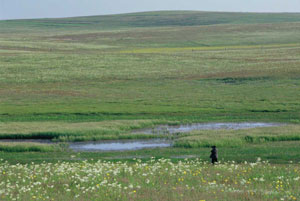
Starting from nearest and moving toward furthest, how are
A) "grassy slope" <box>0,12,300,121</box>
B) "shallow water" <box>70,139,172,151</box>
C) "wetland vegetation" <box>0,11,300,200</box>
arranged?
"wetland vegetation" <box>0,11,300,200</box>
"shallow water" <box>70,139,172,151</box>
"grassy slope" <box>0,12,300,121</box>

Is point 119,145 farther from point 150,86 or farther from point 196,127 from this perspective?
point 150,86

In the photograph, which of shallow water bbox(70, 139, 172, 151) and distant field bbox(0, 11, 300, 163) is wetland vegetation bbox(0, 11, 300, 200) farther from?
shallow water bbox(70, 139, 172, 151)

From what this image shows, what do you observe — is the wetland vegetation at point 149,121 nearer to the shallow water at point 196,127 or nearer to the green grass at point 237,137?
the green grass at point 237,137

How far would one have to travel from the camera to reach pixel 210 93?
179 feet

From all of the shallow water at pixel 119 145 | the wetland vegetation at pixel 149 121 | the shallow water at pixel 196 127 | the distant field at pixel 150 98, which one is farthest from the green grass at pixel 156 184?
the shallow water at pixel 196 127

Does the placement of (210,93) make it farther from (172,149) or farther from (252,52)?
(252,52)

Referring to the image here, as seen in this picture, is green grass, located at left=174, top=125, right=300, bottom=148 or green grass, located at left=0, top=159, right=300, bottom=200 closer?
green grass, located at left=0, top=159, right=300, bottom=200

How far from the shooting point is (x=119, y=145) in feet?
104

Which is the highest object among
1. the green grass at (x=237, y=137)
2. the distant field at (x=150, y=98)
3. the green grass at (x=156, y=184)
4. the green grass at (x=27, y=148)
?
the distant field at (x=150, y=98)

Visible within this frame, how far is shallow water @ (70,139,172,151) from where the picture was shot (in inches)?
1199

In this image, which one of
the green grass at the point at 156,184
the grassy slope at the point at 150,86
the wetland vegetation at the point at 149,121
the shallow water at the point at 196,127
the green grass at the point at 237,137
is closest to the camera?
the green grass at the point at 156,184

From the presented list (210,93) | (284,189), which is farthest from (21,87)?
(284,189)

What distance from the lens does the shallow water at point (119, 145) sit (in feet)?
99.9

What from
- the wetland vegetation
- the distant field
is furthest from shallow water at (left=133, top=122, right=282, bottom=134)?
the distant field
